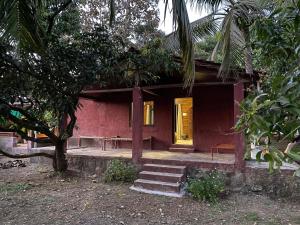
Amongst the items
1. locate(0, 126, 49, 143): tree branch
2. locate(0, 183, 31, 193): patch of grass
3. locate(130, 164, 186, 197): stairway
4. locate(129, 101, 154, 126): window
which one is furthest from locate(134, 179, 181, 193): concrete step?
Answer: locate(129, 101, 154, 126): window

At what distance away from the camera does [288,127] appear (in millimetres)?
1442

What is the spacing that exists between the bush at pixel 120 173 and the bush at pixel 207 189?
185cm

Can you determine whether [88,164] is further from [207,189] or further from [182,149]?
[207,189]

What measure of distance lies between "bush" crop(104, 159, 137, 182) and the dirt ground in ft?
1.08

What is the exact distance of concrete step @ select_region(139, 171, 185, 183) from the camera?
26.4 feet

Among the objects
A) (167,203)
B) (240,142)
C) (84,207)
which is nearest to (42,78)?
(84,207)

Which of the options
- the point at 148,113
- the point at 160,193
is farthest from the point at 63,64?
the point at 148,113

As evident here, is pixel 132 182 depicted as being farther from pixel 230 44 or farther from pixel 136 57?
pixel 230 44

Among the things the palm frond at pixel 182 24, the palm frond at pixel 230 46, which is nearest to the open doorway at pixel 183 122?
the palm frond at pixel 230 46

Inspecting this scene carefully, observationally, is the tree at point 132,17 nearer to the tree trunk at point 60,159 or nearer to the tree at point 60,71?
the tree trunk at point 60,159

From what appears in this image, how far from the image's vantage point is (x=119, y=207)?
666 cm

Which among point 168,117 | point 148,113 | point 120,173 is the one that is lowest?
point 120,173

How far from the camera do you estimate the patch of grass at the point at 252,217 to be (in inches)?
234

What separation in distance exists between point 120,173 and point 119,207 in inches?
Answer: 84.1
